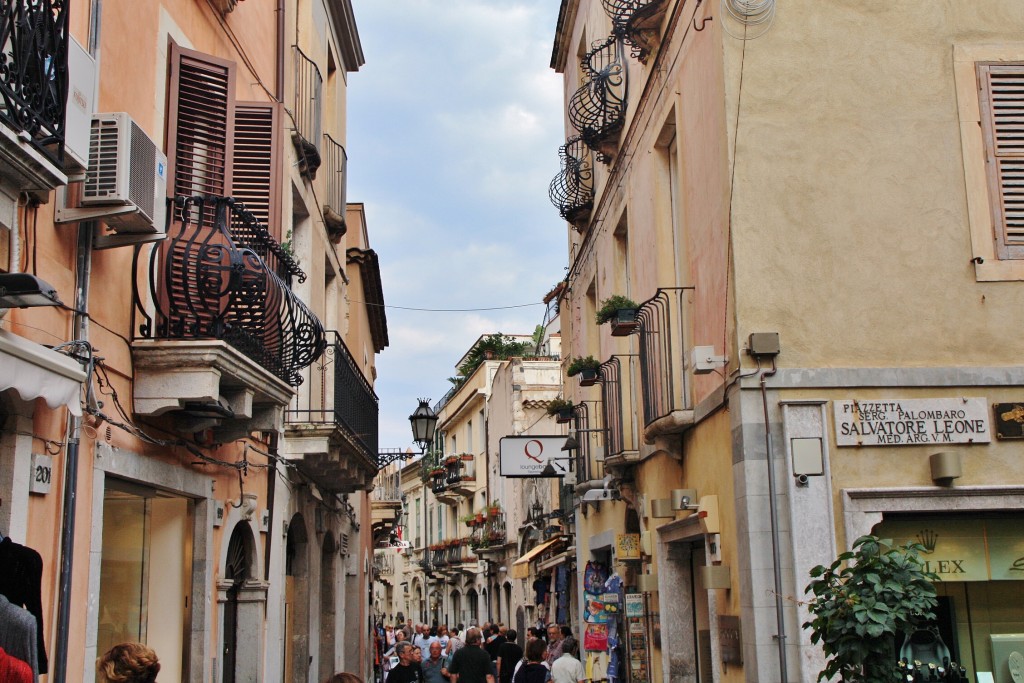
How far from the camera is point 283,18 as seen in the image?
1420cm

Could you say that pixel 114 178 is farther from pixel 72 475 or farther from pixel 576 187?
pixel 576 187

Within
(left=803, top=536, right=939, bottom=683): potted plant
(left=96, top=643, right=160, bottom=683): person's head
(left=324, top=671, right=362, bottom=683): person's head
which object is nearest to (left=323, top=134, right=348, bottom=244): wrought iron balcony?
(left=803, top=536, right=939, bottom=683): potted plant

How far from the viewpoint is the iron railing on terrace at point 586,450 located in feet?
54.2

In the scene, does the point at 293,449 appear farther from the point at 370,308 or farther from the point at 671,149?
the point at 370,308

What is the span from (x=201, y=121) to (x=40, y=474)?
414 centimetres

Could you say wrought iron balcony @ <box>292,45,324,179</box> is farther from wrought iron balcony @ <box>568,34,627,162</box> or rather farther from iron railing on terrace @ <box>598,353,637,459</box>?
iron railing on terrace @ <box>598,353,637,459</box>

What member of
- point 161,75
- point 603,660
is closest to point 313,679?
point 603,660

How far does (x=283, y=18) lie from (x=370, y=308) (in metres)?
14.0

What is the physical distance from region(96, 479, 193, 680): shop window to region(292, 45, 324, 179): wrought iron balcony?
6346 mm

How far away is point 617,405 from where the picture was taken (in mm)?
14531

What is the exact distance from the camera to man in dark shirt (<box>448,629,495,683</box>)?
12.5 metres

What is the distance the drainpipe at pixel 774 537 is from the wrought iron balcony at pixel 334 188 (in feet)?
33.3

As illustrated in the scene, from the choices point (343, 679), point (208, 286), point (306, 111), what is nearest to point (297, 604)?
point (306, 111)

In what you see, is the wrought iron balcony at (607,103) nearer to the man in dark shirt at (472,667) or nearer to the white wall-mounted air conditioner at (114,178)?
the man in dark shirt at (472,667)
